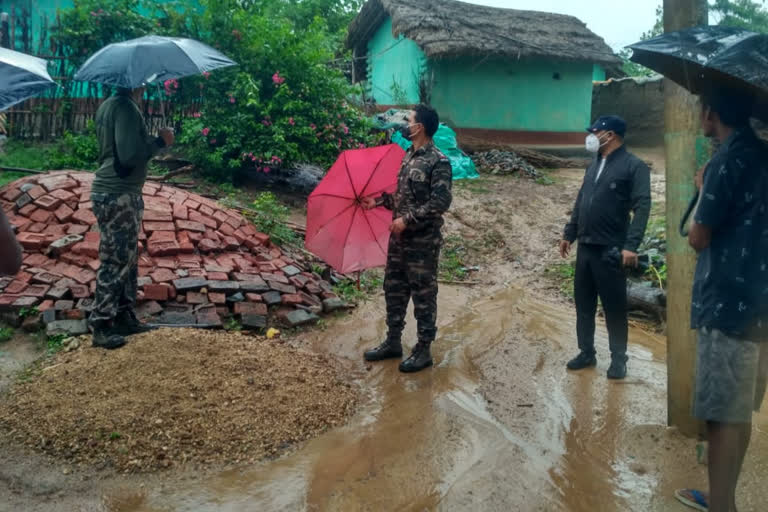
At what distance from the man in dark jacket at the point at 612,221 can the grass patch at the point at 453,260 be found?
2908 millimetres

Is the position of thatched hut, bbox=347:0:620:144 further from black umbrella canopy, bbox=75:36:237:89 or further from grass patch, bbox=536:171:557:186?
black umbrella canopy, bbox=75:36:237:89

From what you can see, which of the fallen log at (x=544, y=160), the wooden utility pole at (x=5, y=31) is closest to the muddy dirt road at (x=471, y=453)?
the fallen log at (x=544, y=160)

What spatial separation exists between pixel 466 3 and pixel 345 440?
14248mm

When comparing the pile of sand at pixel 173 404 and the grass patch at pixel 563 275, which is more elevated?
the grass patch at pixel 563 275

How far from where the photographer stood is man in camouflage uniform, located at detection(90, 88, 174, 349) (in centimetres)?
427

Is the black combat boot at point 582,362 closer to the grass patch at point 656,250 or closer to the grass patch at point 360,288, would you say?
the grass patch at point 656,250

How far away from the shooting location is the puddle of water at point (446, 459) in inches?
115

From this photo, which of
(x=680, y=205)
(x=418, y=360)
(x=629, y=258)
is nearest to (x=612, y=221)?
(x=629, y=258)

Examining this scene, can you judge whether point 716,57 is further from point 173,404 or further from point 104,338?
point 104,338

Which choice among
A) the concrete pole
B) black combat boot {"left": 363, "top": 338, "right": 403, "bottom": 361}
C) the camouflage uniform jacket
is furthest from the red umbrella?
the concrete pole

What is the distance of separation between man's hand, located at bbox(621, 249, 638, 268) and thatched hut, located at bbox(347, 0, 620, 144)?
9672 millimetres

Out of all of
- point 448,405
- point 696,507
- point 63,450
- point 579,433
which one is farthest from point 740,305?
point 63,450

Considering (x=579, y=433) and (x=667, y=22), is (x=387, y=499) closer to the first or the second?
(x=579, y=433)

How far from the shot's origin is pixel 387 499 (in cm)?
290
